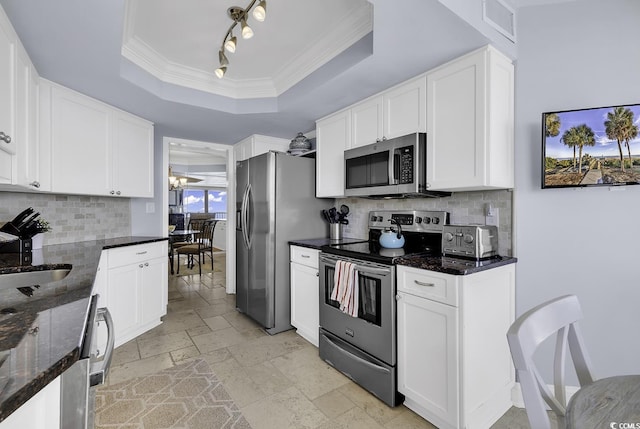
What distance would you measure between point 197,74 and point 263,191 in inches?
49.7

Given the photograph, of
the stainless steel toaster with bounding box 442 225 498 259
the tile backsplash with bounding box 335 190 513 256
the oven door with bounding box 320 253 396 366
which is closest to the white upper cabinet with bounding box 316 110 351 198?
the tile backsplash with bounding box 335 190 513 256

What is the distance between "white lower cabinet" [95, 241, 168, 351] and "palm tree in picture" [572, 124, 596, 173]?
342 cm

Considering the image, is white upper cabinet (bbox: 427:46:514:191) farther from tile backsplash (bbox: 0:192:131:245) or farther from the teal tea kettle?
tile backsplash (bbox: 0:192:131:245)

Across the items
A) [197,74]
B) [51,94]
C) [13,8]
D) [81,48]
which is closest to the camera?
[13,8]

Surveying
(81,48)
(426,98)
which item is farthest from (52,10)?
(426,98)

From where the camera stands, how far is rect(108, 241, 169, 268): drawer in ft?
8.51

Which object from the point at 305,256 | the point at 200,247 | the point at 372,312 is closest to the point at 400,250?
the point at 372,312

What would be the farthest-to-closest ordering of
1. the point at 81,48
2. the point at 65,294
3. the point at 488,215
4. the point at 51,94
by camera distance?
1. the point at 51,94
2. the point at 488,215
3. the point at 81,48
4. the point at 65,294

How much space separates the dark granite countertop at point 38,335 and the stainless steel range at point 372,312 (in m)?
1.53

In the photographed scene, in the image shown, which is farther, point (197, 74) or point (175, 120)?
point (175, 120)

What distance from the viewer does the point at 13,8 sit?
4.93ft

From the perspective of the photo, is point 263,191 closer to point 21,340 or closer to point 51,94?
point 51,94

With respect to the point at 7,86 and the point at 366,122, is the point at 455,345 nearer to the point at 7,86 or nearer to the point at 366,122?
the point at 366,122

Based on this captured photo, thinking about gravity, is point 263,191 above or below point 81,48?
below
